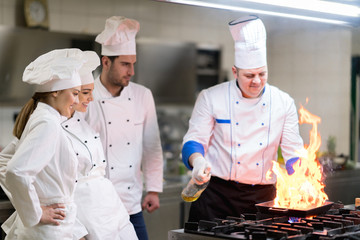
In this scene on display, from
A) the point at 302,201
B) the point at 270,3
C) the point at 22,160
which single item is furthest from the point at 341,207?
the point at 22,160

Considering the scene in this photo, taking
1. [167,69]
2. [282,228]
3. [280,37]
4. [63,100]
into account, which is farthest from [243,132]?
[280,37]

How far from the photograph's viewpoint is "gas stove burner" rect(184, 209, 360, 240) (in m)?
2.22

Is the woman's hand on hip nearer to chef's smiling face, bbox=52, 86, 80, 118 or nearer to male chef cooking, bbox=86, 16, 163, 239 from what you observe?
chef's smiling face, bbox=52, 86, 80, 118

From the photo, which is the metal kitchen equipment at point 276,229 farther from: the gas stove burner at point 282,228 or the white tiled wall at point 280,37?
the white tiled wall at point 280,37

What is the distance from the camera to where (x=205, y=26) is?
7414mm

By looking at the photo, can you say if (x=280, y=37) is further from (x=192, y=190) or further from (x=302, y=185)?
(x=192, y=190)

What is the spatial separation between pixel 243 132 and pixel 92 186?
0.93 metres

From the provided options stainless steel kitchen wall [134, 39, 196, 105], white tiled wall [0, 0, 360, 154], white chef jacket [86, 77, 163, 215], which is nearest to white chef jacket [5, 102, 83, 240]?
white chef jacket [86, 77, 163, 215]

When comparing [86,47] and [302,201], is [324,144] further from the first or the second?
[302,201]

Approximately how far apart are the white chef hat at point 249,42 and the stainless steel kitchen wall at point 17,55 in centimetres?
286

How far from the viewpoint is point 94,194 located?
294 centimetres

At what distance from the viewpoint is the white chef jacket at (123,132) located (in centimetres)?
340

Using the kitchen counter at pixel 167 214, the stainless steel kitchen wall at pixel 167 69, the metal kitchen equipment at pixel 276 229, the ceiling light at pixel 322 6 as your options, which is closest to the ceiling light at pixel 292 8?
the ceiling light at pixel 322 6

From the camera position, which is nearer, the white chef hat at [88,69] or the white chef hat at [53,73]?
the white chef hat at [53,73]
